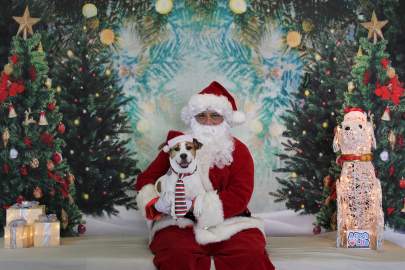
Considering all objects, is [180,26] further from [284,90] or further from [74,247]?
[74,247]

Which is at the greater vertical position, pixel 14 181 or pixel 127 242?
pixel 14 181

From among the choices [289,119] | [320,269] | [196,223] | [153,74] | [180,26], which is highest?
[180,26]

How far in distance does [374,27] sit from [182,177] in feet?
5.75

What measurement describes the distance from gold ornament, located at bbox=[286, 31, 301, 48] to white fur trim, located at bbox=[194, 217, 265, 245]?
1.32 meters

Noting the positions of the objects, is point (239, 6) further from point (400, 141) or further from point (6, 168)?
point (6, 168)

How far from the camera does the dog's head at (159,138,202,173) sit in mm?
2758

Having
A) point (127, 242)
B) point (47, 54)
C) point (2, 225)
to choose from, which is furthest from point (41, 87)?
point (127, 242)

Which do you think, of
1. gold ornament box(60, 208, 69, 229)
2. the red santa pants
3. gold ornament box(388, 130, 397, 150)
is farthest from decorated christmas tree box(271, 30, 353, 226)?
gold ornament box(60, 208, 69, 229)

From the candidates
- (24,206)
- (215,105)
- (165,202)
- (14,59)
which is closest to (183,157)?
(165,202)

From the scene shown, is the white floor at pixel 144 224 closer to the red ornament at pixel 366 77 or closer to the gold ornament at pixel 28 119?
the gold ornament at pixel 28 119

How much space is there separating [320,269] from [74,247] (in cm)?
140

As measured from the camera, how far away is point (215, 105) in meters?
3.10

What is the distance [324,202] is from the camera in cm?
352

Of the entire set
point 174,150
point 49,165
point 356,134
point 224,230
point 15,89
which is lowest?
point 224,230
